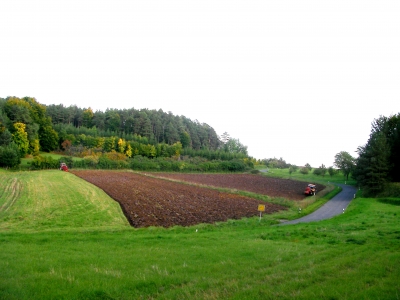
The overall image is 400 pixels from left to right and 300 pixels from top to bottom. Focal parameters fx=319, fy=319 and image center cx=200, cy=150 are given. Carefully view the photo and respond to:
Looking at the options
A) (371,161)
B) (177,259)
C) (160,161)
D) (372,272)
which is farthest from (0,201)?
(160,161)

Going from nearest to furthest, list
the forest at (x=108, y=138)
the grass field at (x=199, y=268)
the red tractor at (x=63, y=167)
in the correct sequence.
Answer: the grass field at (x=199, y=268), the red tractor at (x=63, y=167), the forest at (x=108, y=138)

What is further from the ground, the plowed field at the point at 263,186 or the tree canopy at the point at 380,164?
the tree canopy at the point at 380,164

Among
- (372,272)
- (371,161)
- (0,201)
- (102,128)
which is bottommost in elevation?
(0,201)

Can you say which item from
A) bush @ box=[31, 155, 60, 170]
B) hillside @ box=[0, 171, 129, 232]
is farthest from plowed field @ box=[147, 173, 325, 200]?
hillside @ box=[0, 171, 129, 232]

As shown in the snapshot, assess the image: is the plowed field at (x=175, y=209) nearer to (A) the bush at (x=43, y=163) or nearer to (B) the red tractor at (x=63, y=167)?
(B) the red tractor at (x=63, y=167)

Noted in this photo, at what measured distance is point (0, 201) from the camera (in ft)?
92.9

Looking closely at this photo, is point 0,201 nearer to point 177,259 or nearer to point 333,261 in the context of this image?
point 177,259

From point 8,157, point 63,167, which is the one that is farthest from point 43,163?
point 8,157

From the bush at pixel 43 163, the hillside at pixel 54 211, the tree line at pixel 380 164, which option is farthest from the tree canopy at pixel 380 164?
the bush at pixel 43 163

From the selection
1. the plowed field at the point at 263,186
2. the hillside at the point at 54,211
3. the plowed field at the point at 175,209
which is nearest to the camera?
the hillside at the point at 54,211

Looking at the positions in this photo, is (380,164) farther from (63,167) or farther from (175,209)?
(63,167)

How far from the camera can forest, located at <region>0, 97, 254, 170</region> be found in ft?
257

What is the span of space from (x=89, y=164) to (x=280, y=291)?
258ft

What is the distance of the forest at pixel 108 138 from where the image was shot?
7838 centimetres
